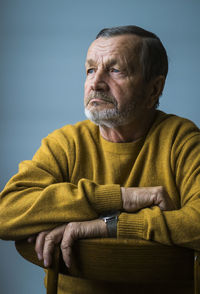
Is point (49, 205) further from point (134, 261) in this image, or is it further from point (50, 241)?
point (134, 261)

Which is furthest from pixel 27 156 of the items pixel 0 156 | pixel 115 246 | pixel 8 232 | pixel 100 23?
pixel 115 246

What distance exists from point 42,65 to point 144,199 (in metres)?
1.30

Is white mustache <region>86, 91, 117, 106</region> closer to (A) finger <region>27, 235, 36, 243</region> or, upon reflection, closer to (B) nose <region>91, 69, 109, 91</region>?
(B) nose <region>91, 69, 109, 91</region>

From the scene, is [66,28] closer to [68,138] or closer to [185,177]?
[68,138]

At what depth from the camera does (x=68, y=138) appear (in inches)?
62.7

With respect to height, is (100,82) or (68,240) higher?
(100,82)

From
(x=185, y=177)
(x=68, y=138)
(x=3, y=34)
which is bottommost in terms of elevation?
(x=185, y=177)

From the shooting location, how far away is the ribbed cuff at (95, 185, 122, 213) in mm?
1260

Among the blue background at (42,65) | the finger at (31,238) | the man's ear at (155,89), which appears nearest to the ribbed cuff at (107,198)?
the finger at (31,238)

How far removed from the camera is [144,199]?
4.20ft

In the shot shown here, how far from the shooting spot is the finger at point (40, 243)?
1.23m

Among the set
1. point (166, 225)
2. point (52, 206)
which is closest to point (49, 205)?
point (52, 206)

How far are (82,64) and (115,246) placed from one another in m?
1.43

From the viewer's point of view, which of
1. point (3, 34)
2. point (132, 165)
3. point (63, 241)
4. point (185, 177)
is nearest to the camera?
point (63, 241)
